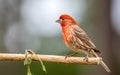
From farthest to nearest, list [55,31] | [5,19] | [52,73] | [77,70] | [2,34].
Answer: [5,19] → [2,34] → [55,31] → [77,70] → [52,73]

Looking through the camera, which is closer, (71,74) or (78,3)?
(71,74)

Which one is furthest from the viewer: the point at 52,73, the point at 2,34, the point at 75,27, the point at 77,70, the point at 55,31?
the point at 2,34

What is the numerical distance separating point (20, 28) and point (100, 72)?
11.9 feet

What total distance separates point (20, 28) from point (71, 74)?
11.2 feet

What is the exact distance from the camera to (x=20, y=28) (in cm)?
1291

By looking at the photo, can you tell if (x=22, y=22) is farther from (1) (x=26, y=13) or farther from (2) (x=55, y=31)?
(2) (x=55, y=31)

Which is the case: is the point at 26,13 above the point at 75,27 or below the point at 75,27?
below

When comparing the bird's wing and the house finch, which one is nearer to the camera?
the house finch

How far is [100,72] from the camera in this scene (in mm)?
9773

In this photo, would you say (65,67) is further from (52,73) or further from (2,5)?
(2,5)

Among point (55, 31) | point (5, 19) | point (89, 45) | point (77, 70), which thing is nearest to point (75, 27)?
point (89, 45)

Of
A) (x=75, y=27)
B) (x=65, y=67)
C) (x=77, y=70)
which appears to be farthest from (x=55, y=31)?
(x=75, y=27)

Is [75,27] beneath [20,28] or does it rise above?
above

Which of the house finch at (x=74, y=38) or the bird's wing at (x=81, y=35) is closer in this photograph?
the house finch at (x=74, y=38)
